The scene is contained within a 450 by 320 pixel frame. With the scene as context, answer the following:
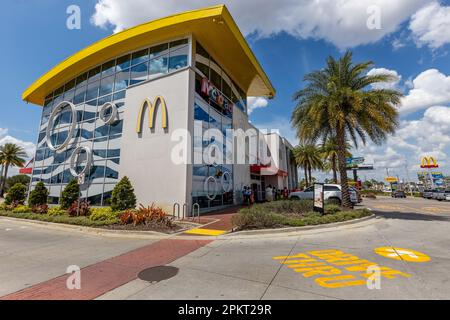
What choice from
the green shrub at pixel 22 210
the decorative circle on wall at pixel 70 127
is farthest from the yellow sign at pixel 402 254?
the decorative circle on wall at pixel 70 127

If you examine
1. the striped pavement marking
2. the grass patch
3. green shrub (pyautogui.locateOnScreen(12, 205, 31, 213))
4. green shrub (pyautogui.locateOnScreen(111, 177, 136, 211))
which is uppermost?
green shrub (pyautogui.locateOnScreen(111, 177, 136, 211))

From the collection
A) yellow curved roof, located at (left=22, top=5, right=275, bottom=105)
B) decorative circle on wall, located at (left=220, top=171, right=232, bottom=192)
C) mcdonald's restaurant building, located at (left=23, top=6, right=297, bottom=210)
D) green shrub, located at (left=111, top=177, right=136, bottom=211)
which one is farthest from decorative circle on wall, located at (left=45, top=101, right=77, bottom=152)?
decorative circle on wall, located at (left=220, top=171, right=232, bottom=192)

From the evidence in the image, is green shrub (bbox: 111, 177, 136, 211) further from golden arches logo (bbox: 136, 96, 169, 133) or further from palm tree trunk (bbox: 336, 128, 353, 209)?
palm tree trunk (bbox: 336, 128, 353, 209)

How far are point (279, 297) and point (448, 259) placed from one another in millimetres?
5033

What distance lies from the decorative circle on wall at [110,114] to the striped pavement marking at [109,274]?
42.1 ft

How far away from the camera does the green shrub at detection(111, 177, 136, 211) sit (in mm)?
13656

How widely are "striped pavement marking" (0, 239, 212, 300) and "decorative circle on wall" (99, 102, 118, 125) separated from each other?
42.1ft

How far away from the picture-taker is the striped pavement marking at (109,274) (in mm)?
4098

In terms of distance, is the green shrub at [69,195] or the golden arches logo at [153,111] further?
the green shrub at [69,195]

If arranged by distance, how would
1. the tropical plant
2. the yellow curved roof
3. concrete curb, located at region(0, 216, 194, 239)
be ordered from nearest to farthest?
1. concrete curb, located at region(0, 216, 194, 239)
2. the tropical plant
3. the yellow curved roof

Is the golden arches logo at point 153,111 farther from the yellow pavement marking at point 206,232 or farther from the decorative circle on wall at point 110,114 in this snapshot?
the yellow pavement marking at point 206,232

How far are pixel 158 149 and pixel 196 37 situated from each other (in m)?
8.73

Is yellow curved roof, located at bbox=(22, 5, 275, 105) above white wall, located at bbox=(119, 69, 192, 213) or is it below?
above
